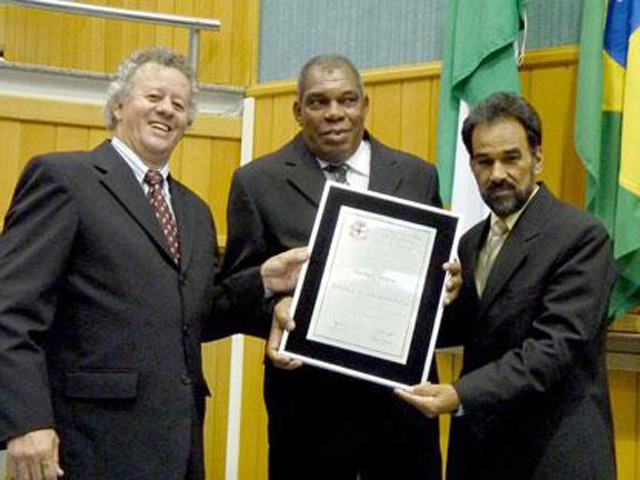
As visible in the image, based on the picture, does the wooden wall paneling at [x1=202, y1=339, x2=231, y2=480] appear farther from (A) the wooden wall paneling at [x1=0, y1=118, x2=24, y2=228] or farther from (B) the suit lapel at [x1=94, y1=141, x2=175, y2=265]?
(B) the suit lapel at [x1=94, y1=141, x2=175, y2=265]

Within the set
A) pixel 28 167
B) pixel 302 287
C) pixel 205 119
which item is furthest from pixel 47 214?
pixel 205 119

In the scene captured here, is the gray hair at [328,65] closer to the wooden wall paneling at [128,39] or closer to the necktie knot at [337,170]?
the necktie knot at [337,170]

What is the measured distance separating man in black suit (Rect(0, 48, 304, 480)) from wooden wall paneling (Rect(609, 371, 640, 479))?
1418 mm

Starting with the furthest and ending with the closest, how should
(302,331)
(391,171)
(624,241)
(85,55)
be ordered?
(85,55) → (624,241) → (391,171) → (302,331)

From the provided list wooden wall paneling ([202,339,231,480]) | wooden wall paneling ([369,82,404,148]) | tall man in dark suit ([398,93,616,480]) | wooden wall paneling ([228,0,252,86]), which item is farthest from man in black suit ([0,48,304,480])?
wooden wall paneling ([228,0,252,86])

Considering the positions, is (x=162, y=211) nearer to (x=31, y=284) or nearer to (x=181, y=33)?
(x=31, y=284)

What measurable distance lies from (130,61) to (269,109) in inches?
67.7

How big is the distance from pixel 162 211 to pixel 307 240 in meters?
0.39

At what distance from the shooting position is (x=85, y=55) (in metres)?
4.38

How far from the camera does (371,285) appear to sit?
211 centimetres

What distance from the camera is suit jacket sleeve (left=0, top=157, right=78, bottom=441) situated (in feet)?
5.85

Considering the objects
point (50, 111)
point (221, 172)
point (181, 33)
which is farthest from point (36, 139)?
point (181, 33)

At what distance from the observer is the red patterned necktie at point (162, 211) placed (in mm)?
2078

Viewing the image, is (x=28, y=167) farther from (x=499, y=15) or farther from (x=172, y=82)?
(x=499, y=15)
